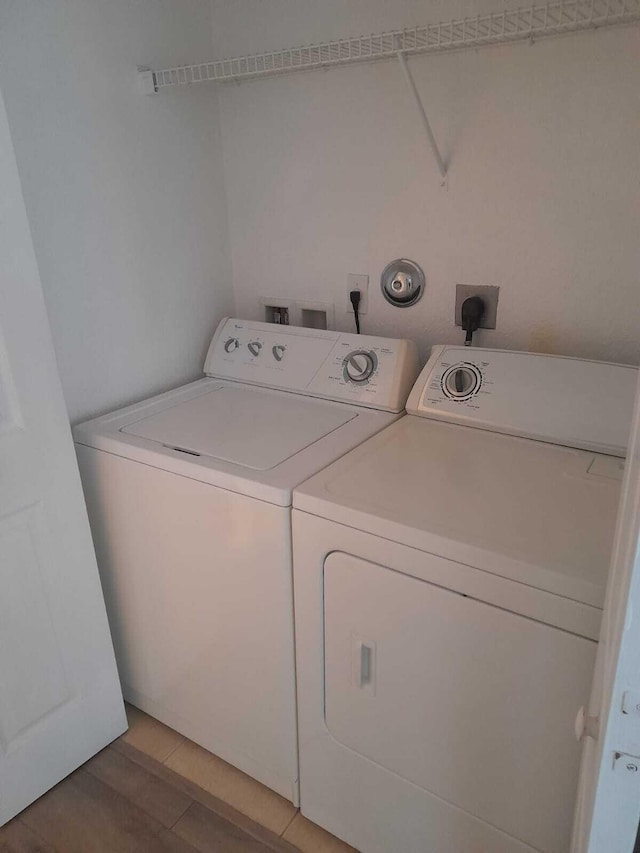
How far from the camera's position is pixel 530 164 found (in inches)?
58.0

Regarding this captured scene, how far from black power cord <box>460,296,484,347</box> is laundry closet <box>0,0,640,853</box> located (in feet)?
0.12

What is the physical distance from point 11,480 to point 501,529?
105 centimetres

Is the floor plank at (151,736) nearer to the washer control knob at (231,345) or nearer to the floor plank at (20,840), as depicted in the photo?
the floor plank at (20,840)

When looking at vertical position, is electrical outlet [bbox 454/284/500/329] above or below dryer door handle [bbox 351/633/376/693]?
above

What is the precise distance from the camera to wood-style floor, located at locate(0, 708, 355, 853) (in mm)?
1457

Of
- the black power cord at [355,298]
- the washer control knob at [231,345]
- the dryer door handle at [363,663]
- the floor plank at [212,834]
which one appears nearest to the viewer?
the dryer door handle at [363,663]

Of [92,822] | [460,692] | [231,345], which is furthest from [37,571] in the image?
[460,692]

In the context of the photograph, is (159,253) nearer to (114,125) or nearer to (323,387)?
(114,125)

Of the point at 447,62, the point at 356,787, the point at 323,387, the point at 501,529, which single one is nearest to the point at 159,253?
the point at 323,387

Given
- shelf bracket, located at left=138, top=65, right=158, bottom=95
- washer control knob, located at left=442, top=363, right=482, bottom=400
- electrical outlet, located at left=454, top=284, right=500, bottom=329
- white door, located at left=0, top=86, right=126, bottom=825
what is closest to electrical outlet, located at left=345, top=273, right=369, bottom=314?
electrical outlet, located at left=454, top=284, right=500, bottom=329

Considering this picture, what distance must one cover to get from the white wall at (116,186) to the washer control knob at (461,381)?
0.87 metres

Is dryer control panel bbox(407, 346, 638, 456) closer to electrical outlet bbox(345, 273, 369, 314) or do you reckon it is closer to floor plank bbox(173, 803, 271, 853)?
electrical outlet bbox(345, 273, 369, 314)

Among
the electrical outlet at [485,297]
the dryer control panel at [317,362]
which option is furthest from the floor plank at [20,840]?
the electrical outlet at [485,297]

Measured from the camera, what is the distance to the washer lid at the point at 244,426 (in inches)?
55.0
